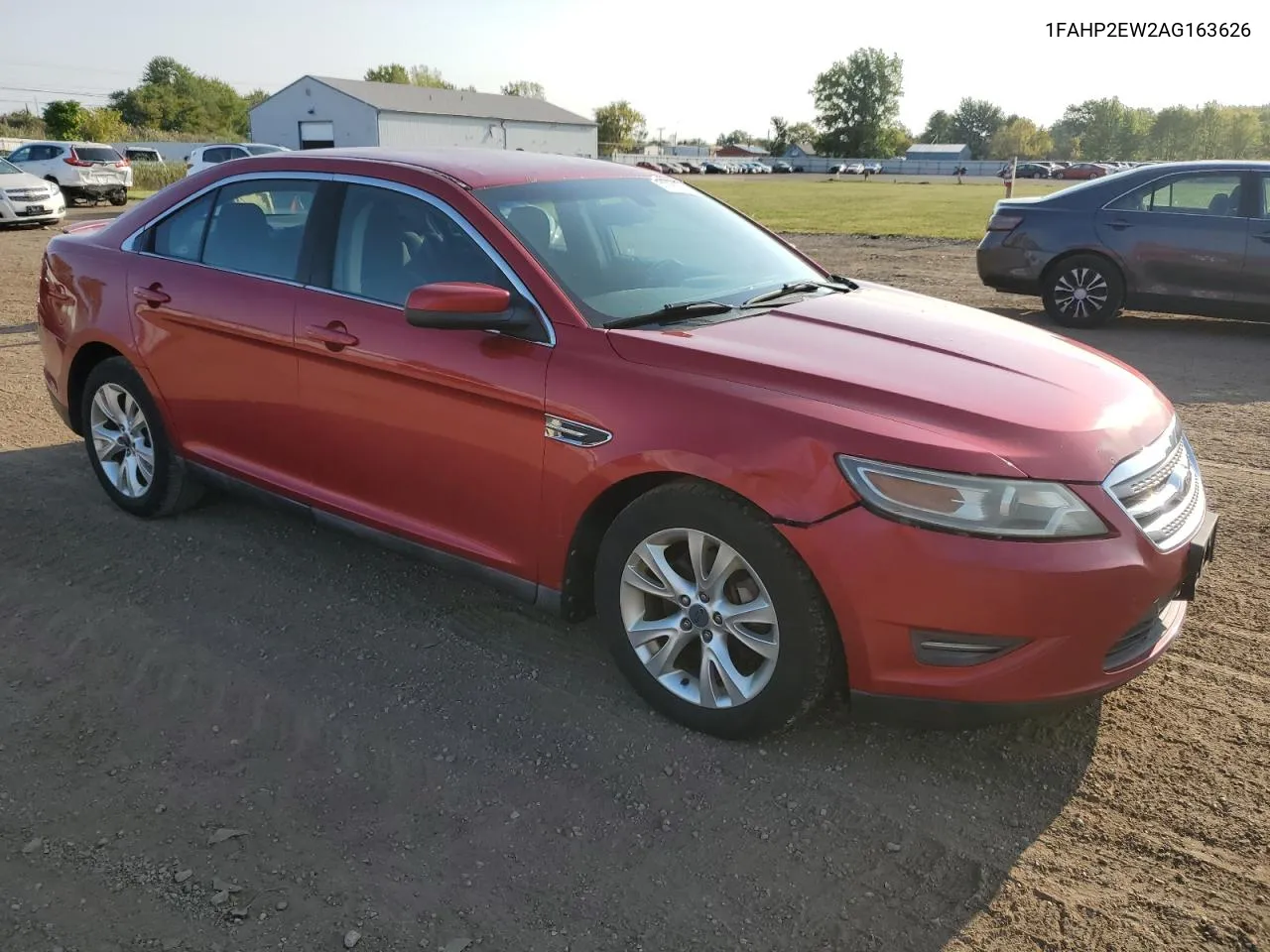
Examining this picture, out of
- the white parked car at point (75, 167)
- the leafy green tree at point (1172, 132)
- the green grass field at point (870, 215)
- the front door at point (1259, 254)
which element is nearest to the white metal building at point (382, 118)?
the green grass field at point (870, 215)

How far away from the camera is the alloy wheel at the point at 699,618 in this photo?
9.91 ft

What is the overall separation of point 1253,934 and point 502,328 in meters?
2.66

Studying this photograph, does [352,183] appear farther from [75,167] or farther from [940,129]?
[940,129]

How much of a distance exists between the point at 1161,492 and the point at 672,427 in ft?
4.77

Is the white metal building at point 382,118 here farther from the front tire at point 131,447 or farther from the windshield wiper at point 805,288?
the windshield wiper at point 805,288

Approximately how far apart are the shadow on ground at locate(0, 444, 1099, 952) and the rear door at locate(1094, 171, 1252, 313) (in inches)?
293

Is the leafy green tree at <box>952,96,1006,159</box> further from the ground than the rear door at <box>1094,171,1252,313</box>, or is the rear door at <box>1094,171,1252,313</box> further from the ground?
the leafy green tree at <box>952,96,1006,159</box>

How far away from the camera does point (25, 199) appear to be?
20531mm

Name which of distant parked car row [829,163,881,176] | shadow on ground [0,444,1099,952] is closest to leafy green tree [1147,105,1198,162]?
distant parked car row [829,163,881,176]

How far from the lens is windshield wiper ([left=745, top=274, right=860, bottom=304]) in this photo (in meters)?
3.87

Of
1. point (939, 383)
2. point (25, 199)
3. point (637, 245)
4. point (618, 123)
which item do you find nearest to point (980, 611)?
point (939, 383)

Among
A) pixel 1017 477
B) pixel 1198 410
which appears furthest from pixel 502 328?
pixel 1198 410

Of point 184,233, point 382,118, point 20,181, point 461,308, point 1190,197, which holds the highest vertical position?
point 382,118

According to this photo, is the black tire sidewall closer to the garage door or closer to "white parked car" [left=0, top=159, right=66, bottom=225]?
"white parked car" [left=0, top=159, right=66, bottom=225]
